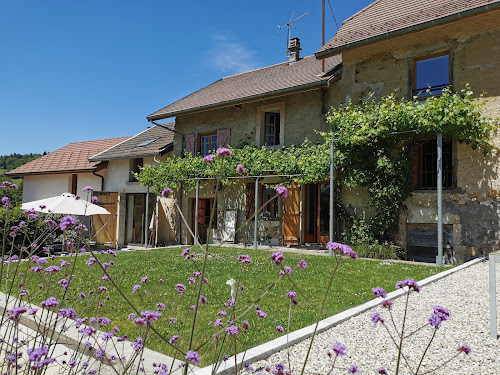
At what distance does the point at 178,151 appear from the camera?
15.7 meters

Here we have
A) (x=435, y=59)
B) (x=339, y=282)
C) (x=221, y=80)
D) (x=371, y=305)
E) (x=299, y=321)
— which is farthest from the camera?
(x=221, y=80)

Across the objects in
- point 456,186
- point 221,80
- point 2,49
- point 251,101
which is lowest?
point 456,186

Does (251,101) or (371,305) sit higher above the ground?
(251,101)

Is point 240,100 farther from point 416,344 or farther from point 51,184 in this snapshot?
point 51,184

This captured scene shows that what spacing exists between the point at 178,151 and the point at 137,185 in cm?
245

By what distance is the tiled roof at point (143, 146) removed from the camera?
16156 millimetres

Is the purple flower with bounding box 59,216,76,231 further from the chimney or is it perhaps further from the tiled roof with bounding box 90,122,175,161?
the chimney

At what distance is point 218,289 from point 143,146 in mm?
13014

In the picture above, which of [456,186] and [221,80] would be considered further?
[221,80]

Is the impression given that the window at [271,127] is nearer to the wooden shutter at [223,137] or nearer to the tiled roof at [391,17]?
the wooden shutter at [223,137]

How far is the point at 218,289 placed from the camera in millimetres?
5496

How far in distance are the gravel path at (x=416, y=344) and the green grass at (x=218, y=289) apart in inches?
13.5

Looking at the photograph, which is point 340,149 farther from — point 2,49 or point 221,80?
point 221,80

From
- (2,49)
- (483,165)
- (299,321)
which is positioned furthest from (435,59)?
(2,49)
